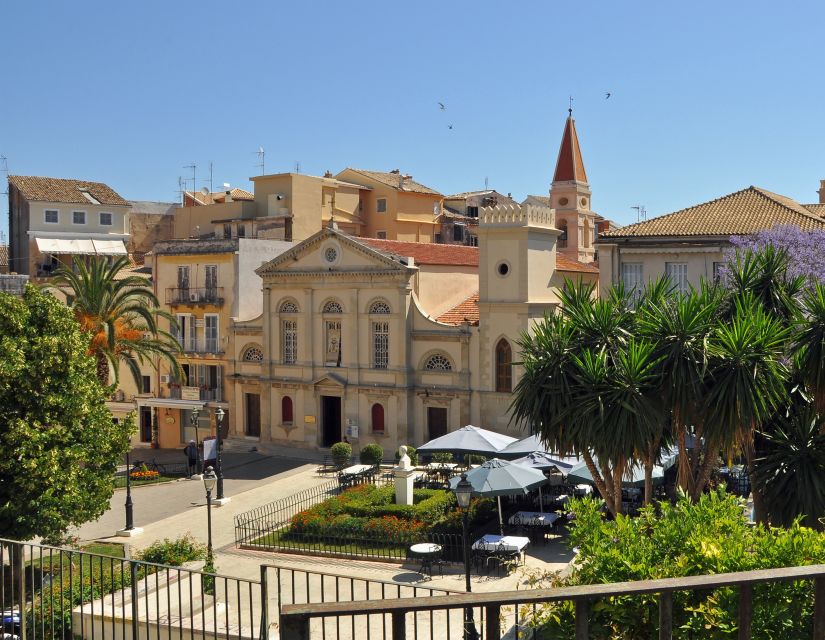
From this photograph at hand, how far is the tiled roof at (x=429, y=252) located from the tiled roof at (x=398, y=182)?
17502 millimetres

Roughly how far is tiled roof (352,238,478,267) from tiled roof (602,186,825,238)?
26.5 feet

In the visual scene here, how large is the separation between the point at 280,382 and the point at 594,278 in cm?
1625

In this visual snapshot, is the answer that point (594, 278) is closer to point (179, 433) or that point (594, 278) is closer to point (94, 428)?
point (179, 433)

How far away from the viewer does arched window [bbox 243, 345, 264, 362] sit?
44.9 m

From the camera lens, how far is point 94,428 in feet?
74.8

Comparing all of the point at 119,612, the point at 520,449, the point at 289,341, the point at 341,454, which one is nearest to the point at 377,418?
the point at 341,454

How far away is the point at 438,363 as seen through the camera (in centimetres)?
4000

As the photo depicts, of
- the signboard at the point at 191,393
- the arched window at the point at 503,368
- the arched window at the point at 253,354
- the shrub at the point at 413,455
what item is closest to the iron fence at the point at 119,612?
the shrub at the point at 413,455

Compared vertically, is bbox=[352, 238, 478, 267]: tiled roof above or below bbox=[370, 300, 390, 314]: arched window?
above

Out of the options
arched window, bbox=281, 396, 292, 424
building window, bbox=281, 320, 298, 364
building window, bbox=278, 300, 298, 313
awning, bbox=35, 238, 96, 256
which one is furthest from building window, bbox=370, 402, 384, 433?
awning, bbox=35, 238, 96, 256

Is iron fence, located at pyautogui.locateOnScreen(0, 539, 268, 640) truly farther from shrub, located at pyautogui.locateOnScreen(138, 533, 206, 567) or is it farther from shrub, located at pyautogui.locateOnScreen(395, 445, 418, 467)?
shrub, located at pyautogui.locateOnScreen(395, 445, 418, 467)

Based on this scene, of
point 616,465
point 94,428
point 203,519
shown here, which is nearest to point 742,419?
point 616,465

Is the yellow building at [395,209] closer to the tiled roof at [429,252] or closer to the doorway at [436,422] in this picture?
the tiled roof at [429,252]

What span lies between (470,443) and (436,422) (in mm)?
10185
